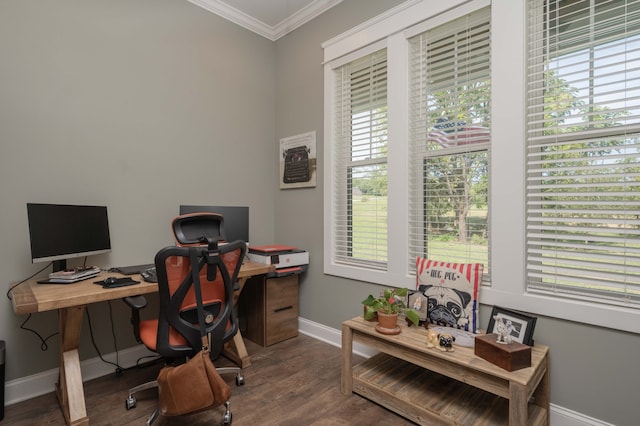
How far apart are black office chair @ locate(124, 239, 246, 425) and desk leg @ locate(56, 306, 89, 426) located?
0.85ft

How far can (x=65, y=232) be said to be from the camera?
2.05m

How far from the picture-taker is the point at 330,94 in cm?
296

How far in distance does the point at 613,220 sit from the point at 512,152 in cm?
59

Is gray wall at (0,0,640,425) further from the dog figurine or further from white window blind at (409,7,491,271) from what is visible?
white window blind at (409,7,491,271)

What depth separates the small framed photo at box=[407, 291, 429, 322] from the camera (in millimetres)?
2107

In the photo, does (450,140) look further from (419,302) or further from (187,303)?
(187,303)

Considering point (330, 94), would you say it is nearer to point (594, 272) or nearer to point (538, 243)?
point (538, 243)

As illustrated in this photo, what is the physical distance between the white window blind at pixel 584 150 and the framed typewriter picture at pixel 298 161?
1815 mm

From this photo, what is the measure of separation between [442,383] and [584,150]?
160 centimetres

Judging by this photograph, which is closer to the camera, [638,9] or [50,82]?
[638,9]

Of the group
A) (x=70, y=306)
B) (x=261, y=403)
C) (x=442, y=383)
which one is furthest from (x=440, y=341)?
(x=70, y=306)

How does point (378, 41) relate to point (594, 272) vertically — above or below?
above

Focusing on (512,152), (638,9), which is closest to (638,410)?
(512,152)

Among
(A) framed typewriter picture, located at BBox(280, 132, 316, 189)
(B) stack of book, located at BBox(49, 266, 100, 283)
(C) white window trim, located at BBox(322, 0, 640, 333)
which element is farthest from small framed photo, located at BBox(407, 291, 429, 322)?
(B) stack of book, located at BBox(49, 266, 100, 283)
